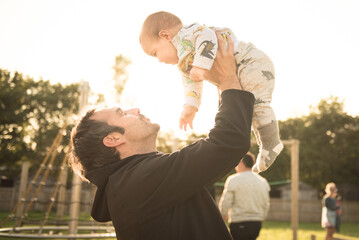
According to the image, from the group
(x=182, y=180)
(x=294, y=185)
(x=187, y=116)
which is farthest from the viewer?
(x=294, y=185)

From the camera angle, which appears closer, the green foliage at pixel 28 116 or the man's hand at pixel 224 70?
the man's hand at pixel 224 70

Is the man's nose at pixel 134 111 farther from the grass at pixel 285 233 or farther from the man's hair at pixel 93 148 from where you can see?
the grass at pixel 285 233

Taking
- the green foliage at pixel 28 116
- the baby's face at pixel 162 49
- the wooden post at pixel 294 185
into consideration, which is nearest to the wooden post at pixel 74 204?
the wooden post at pixel 294 185

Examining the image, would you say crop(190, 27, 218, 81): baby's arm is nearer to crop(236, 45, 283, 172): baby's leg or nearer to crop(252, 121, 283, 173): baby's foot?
crop(236, 45, 283, 172): baby's leg

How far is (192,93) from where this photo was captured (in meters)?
2.60

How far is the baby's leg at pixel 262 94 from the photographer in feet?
7.23

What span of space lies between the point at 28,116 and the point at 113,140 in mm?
31211

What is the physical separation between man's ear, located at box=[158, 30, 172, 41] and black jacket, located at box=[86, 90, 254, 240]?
0.91 m

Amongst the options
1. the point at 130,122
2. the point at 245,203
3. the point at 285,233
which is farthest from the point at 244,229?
the point at 285,233

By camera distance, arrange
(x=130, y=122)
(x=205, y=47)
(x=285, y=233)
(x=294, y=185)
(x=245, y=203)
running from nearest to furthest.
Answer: (x=205, y=47)
(x=130, y=122)
(x=245, y=203)
(x=294, y=185)
(x=285, y=233)

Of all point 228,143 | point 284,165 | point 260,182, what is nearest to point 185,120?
point 228,143

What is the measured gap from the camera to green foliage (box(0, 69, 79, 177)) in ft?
89.7

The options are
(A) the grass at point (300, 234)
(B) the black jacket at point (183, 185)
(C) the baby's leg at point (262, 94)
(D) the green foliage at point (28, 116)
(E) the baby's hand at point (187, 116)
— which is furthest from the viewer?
(D) the green foliage at point (28, 116)

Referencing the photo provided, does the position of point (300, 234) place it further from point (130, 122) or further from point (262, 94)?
point (130, 122)
